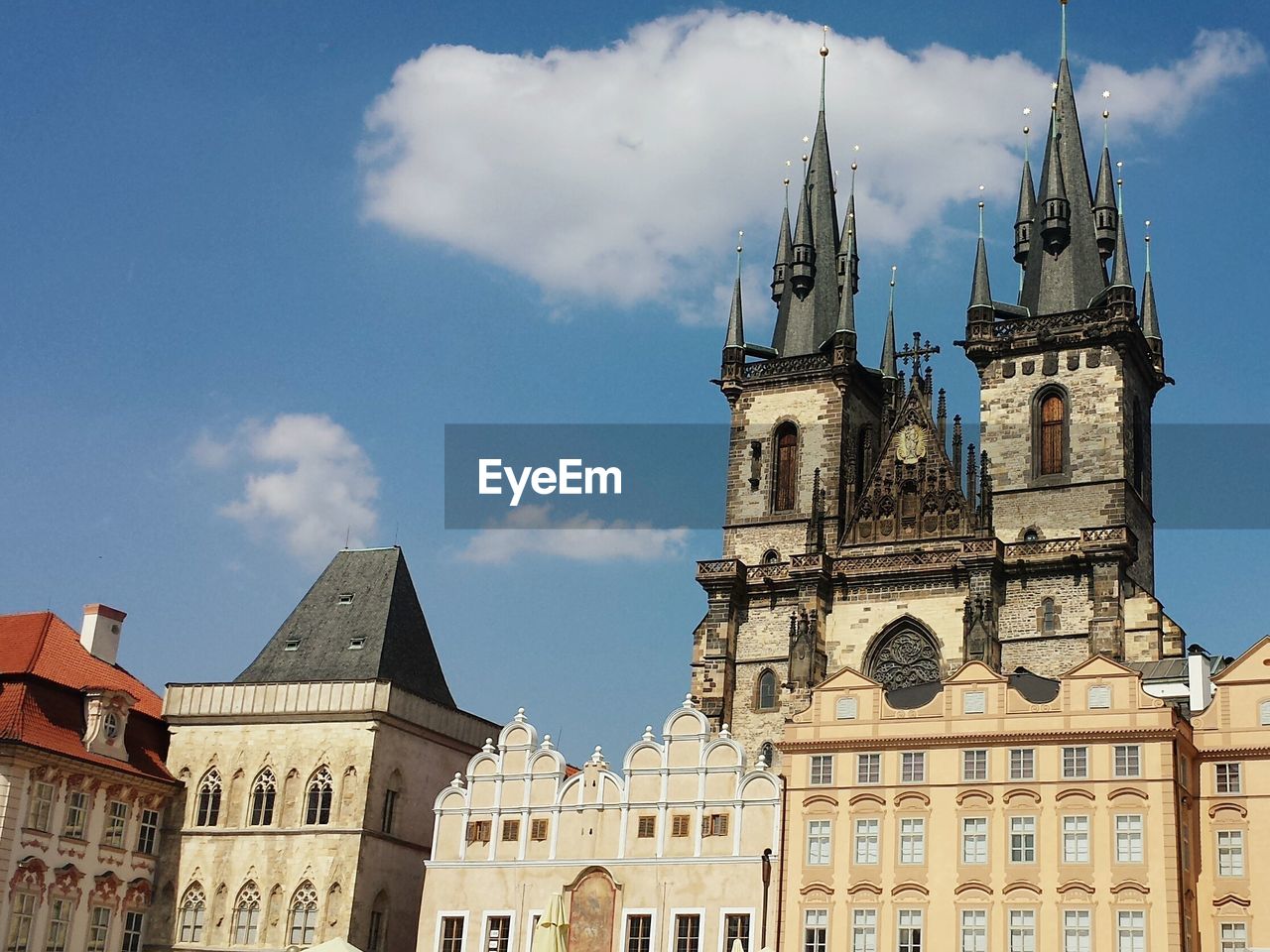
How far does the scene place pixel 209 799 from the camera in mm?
50125

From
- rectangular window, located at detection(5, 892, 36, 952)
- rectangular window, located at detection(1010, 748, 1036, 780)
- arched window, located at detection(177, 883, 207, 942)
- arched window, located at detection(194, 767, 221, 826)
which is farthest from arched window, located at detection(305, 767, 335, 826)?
rectangular window, located at detection(1010, 748, 1036, 780)

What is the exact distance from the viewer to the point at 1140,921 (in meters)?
38.7

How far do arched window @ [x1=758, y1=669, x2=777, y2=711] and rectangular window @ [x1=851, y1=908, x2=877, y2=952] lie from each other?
66.2ft

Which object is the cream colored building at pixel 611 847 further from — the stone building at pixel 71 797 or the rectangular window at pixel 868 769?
the stone building at pixel 71 797

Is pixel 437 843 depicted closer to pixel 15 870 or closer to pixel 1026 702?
pixel 15 870

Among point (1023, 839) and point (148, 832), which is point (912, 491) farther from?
point (148, 832)

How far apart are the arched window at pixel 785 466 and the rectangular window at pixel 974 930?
2741 cm

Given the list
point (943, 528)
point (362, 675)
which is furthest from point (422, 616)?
point (943, 528)

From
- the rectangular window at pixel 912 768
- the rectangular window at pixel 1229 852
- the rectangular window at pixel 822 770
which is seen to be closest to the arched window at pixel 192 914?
the rectangular window at pixel 822 770

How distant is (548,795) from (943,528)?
21904 millimetres

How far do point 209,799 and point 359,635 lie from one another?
638 cm

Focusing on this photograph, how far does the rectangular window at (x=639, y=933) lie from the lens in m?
43.2

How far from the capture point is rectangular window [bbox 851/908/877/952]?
41.1 m

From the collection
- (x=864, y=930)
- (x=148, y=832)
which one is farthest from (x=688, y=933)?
(x=148, y=832)
